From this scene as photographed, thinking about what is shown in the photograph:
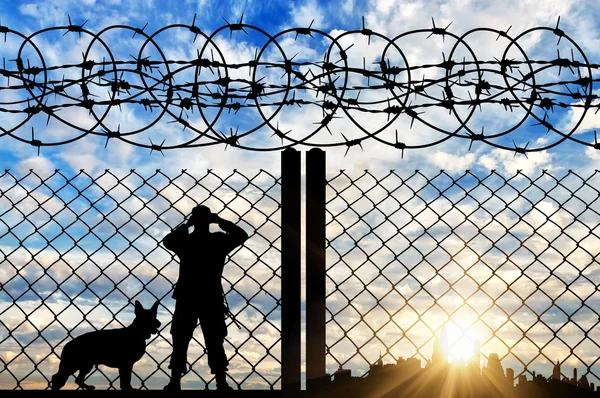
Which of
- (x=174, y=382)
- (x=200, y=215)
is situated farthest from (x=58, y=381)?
(x=200, y=215)

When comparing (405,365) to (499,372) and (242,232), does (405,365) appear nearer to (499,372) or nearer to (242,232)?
(499,372)

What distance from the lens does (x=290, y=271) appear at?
3855mm

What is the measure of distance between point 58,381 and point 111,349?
442 millimetres

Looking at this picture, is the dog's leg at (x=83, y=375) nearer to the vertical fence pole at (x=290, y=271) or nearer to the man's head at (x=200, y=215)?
the man's head at (x=200, y=215)

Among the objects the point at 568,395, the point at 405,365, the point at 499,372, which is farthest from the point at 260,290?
the point at 568,395

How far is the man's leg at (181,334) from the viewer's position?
12.9 feet

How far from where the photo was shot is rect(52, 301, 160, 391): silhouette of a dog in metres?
4.09

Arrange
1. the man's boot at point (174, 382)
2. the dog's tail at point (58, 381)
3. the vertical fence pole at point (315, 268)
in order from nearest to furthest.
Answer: the vertical fence pole at point (315, 268) → the man's boot at point (174, 382) → the dog's tail at point (58, 381)

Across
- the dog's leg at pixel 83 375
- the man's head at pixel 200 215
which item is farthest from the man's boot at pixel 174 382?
the man's head at pixel 200 215

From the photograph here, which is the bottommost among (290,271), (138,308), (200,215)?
(138,308)

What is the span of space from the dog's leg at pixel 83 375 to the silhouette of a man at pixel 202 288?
59 cm

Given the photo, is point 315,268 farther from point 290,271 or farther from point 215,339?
point 215,339

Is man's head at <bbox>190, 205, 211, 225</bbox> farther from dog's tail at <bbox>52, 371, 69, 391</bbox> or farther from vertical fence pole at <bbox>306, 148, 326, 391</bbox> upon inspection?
dog's tail at <bbox>52, 371, 69, 391</bbox>

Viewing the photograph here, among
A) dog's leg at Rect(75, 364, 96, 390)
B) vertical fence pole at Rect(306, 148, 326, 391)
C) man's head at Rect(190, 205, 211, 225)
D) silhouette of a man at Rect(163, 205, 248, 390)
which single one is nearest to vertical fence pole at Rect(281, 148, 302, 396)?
vertical fence pole at Rect(306, 148, 326, 391)
